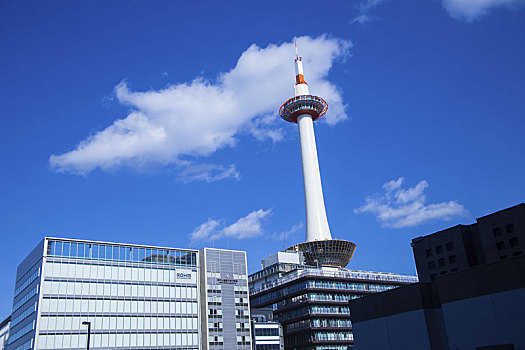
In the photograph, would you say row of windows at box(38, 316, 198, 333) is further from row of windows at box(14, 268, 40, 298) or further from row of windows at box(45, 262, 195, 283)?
row of windows at box(14, 268, 40, 298)

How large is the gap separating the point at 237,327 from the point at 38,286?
37871 mm

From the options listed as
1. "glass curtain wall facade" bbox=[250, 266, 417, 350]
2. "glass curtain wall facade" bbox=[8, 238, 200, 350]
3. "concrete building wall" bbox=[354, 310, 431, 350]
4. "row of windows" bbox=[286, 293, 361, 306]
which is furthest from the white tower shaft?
"concrete building wall" bbox=[354, 310, 431, 350]

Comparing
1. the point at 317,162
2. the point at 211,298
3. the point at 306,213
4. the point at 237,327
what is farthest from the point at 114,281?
the point at 317,162

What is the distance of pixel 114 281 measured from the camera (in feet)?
294

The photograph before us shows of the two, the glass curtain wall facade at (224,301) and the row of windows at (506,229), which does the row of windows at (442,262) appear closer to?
the row of windows at (506,229)

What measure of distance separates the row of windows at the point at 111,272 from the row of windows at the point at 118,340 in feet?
32.1

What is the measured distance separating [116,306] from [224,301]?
21693 millimetres

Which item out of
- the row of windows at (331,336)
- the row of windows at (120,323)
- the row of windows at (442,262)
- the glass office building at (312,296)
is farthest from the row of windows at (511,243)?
the row of windows at (120,323)

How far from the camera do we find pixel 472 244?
292 ft

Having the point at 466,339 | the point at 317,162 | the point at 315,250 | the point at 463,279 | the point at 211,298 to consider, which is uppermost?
the point at 317,162

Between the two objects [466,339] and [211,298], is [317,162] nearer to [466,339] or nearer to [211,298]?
[211,298]

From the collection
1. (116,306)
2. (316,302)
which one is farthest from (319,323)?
(116,306)

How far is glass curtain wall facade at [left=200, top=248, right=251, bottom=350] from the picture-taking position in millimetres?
96312

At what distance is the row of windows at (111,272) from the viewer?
84.9 meters
